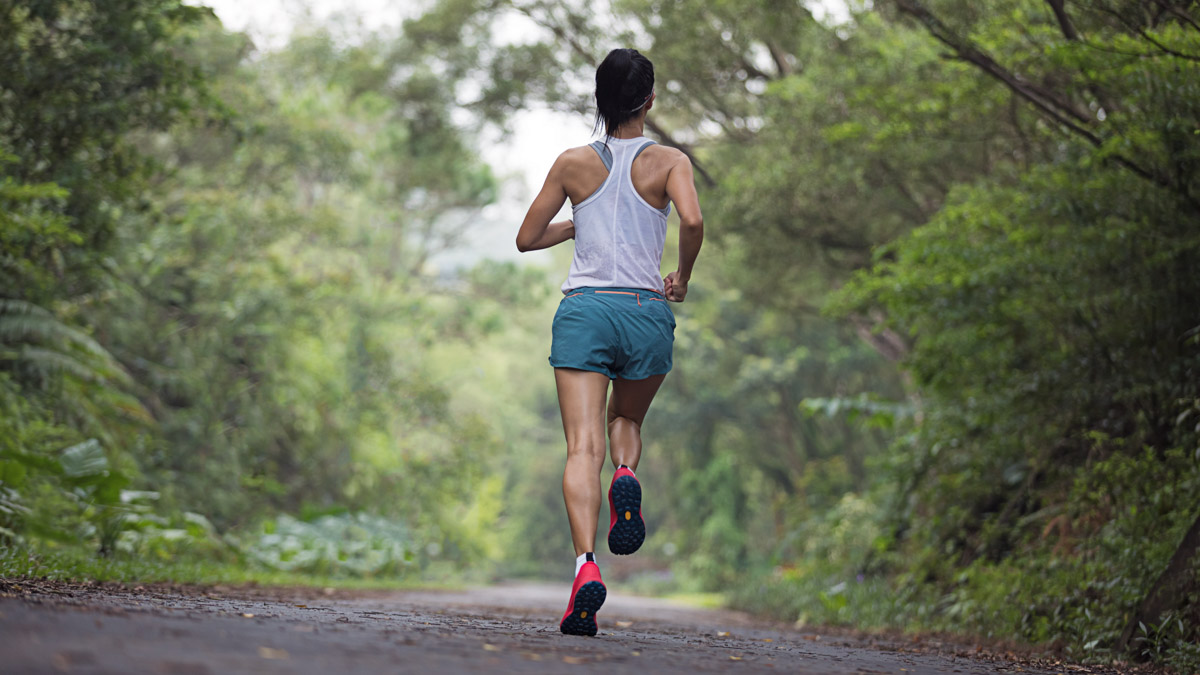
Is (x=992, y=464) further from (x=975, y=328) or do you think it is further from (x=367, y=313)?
(x=367, y=313)

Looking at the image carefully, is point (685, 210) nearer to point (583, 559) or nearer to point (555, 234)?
point (555, 234)

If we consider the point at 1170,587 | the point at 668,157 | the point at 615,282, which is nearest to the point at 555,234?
the point at 615,282

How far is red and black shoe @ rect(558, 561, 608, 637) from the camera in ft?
11.7

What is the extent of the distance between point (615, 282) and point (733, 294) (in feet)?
76.5

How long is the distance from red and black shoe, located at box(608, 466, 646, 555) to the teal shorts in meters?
0.47

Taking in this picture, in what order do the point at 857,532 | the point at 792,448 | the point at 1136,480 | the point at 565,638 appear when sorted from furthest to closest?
the point at 792,448 → the point at 857,532 → the point at 1136,480 → the point at 565,638

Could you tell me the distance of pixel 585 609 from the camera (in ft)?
11.8

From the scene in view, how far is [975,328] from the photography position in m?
9.00

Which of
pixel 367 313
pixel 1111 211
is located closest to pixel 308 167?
pixel 367 313

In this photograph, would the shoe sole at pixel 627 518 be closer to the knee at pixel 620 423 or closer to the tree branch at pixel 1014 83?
the knee at pixel 620 423

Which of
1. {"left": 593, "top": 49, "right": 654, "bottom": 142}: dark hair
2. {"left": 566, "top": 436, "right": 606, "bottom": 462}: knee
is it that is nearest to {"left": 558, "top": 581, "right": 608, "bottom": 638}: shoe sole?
{"left": 566, "top": 436, "right": 606, "bottom": 462}: knee

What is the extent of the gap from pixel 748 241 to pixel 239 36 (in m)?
10.7

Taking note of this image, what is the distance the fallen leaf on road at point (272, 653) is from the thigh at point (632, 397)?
2121 millimetres

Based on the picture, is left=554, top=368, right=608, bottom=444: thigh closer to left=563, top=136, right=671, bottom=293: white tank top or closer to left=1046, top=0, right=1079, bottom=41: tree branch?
left=563, top=136, right=671, bottom=293: white tank top
